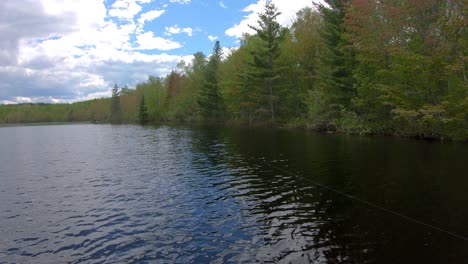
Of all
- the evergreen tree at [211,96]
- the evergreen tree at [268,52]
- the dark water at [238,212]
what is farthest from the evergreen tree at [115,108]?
the dark water at [238,212]

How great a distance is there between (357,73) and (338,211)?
32.8 metres

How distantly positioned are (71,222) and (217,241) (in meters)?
5.33

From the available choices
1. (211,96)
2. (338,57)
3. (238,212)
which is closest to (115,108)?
(211,96)

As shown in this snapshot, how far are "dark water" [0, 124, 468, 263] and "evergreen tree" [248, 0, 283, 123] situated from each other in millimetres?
37711

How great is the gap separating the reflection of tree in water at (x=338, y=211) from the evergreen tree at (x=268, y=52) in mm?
37682

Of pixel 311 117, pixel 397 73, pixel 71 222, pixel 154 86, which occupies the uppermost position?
pixel 154 86

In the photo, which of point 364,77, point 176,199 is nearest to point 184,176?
point 176,199

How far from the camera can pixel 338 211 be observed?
34.6ft

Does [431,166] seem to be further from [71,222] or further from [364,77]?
[364,77]

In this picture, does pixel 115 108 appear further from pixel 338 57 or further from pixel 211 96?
pixel 338 57

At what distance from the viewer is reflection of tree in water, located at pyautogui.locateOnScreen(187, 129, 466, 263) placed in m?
7.54

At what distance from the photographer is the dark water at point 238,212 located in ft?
25.3

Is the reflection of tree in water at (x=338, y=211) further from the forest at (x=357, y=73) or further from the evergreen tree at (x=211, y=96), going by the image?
the evergreen tree at (x=211, y=96)

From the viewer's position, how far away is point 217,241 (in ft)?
27.5
